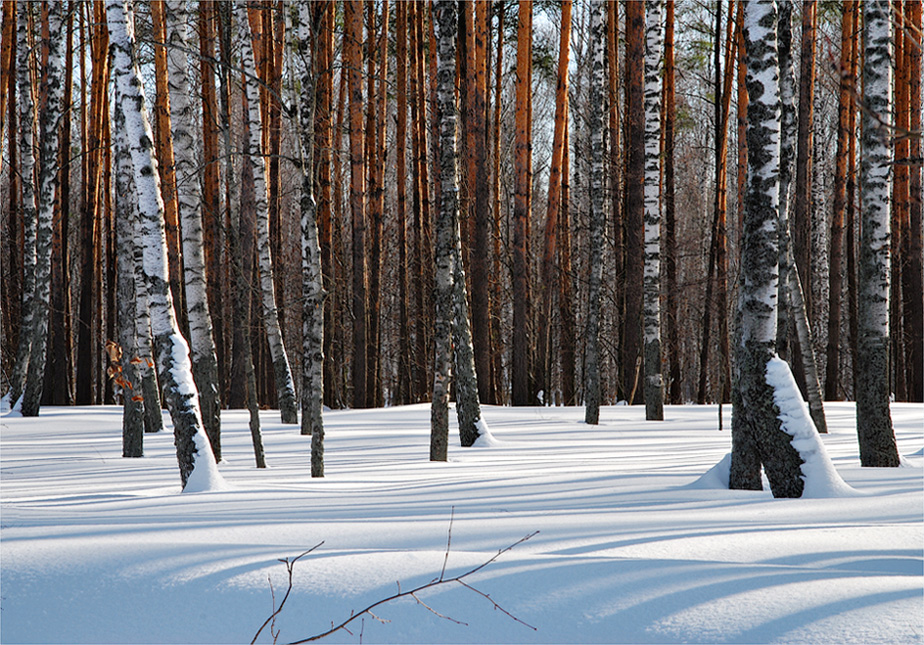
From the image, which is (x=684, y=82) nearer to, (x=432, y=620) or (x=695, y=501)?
(x=695, y=501)

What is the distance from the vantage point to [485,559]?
2.46 meters

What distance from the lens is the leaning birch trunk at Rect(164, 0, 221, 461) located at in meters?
6.94

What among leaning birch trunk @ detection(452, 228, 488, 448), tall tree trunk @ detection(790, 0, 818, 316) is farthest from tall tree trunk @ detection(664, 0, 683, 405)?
leaning birch trunk @ detection(452, 228, 488, 448)

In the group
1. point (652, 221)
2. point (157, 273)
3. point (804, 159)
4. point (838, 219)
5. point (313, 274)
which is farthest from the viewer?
point (838, 219)

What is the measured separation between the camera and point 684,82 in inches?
1131

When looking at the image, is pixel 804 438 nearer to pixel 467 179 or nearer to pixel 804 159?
pixel 804 159

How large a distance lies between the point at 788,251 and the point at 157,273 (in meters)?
5.29

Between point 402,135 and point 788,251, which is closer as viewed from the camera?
point 788,251

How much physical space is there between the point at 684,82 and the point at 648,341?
20709 millimetres

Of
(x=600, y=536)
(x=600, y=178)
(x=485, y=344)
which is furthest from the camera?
(x=485, y=344)

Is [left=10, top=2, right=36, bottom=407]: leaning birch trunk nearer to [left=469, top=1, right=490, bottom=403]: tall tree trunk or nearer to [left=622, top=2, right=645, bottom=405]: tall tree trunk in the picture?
[left=469, top=1, right=490, bottom=403]: tall tree trunk

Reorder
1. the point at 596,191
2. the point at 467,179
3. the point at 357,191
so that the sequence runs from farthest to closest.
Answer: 1. the point at 357,191
2. the point at 467,179
3. the point at 596,191

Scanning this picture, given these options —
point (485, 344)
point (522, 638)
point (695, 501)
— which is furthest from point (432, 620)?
point (485, 344)

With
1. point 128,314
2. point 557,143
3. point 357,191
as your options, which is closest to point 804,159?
point 557,143
